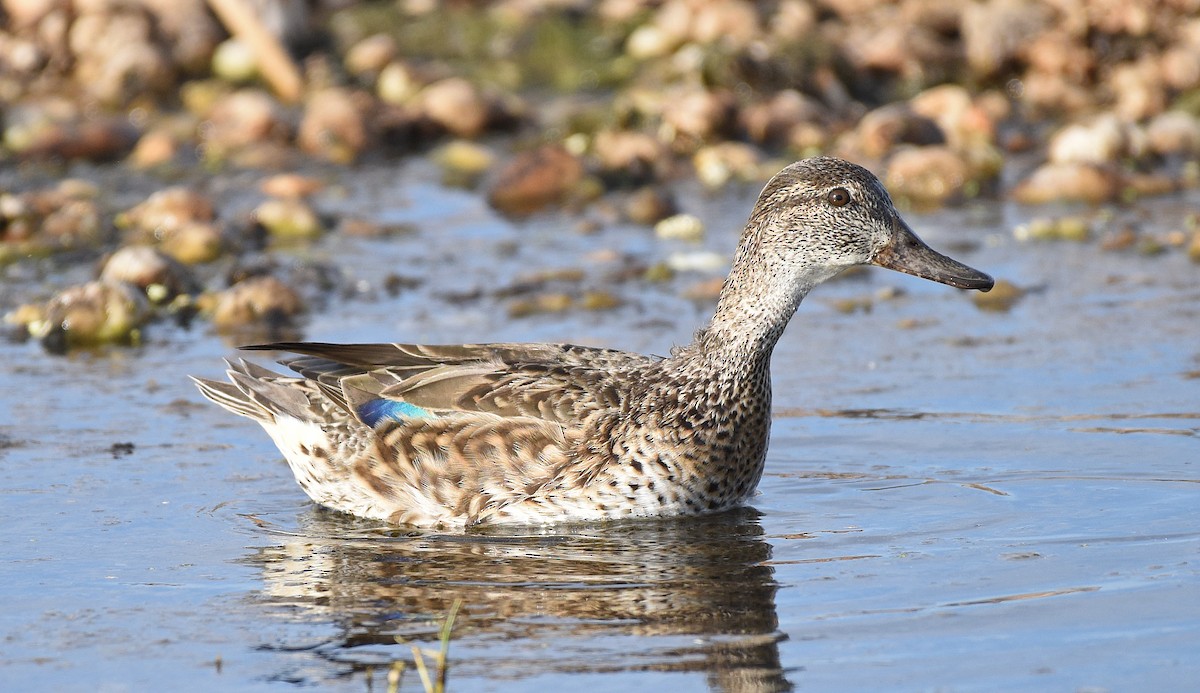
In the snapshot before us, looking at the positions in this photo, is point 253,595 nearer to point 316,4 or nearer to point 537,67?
point 537,67

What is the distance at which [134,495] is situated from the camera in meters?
7.02

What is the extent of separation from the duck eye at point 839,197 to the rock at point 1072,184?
5.48m

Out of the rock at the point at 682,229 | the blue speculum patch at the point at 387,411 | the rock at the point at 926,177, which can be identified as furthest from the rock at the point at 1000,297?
the blue speculum patch at the point at 387,411

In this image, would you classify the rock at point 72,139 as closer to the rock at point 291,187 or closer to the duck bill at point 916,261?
the rock at point 291,187

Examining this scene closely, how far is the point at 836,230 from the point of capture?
700cm

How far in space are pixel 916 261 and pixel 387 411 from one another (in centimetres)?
222

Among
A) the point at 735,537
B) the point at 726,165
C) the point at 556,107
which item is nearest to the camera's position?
the point at 735,537

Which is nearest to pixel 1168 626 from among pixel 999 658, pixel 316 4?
pixel 999 658

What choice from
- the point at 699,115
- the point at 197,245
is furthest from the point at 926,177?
the point at 197,245

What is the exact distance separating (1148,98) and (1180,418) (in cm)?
649

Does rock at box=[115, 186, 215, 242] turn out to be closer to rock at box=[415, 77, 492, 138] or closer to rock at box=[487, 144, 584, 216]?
rock at box=[487, 144, 584, 216]

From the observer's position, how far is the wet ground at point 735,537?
5125 mm

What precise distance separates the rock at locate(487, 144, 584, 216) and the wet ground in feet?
7.29

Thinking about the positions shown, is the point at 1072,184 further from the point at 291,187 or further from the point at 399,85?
the point at 399,85
